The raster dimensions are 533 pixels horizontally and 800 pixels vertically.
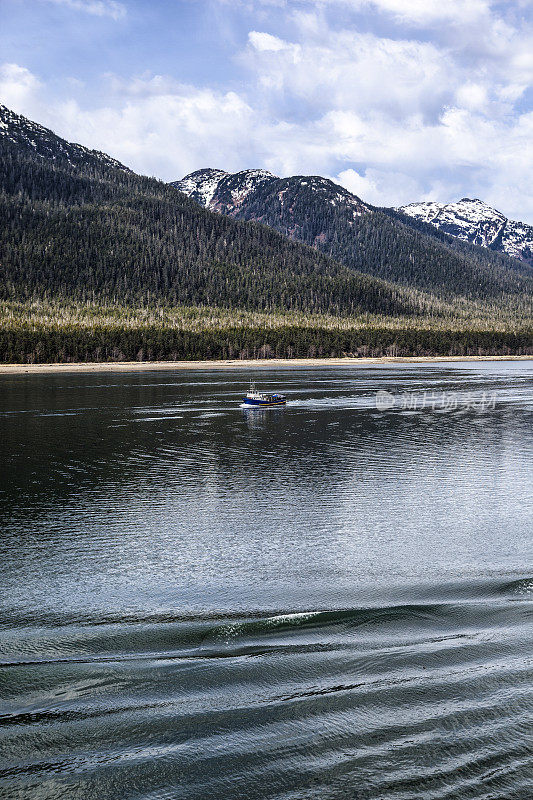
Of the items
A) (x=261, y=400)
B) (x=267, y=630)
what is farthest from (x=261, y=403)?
(x=267, y=630)

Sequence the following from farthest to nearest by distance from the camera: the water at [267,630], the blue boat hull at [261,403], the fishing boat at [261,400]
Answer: the fishing boat at [261,400] → the blue boat hull at [261,403] → the water at [267,630]

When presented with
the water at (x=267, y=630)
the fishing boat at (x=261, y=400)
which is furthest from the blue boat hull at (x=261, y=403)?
the water at (x=267, y=630)

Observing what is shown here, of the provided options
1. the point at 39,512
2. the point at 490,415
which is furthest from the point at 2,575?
the point at 490,415

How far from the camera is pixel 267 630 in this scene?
1777 cm

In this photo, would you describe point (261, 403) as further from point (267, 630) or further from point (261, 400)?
point (267, 630)

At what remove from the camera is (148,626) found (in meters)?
18.2

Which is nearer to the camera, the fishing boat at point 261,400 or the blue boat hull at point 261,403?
the blue boat hull at point 261,403

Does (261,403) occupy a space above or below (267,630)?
above

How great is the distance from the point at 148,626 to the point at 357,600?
587cm

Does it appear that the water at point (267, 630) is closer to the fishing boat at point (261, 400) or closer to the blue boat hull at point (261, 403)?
the blue boat hull at point (261, 403)

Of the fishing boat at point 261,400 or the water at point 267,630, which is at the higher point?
the fishing boat at point 261,400

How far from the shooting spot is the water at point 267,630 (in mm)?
11734

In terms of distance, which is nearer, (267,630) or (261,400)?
(267,630)

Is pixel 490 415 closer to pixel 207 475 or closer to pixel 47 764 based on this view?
pixel 207 475
